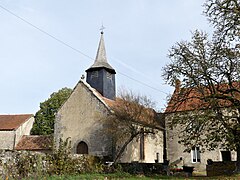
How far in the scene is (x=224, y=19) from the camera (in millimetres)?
16359

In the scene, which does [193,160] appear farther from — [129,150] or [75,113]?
[75,113]

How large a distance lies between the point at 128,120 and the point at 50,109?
29.4 m

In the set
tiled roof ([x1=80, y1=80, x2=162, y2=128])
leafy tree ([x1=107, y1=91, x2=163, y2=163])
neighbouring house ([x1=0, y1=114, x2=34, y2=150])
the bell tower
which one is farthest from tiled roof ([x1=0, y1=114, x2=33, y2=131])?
leafy tree ([x1=107, y1=91, x2=163, y2=163])

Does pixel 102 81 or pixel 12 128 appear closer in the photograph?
pixel 102 81

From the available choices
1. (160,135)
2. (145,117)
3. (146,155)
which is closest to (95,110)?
(145,117)

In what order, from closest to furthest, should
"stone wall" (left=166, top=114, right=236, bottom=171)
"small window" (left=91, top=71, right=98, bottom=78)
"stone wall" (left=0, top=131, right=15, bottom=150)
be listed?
"stone wall" (left=166, top=114, right=236, bottom=171) < "small window" (left=91, top=71, right=98, bottom=78) < "stone wall" (left=0, top=131, right=15, bottom=150)

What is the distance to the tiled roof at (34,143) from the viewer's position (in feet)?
106

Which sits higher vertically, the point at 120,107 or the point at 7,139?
the point at 120,107

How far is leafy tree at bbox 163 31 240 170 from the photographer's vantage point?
18266 millimetres

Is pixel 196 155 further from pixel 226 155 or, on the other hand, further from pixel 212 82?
pixel 212 82

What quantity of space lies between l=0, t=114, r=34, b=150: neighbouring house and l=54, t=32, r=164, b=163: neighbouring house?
10.2 metres

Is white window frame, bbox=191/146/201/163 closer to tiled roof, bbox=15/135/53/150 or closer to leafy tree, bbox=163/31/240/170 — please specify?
leafy tree, bbox=163/31/240/170

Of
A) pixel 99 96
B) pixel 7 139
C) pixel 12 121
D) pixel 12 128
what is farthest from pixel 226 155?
pixel 12 121

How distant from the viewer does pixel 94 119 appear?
89.9ft
